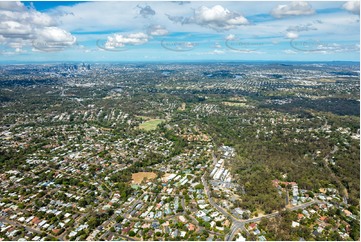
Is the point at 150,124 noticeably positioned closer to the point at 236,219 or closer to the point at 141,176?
the point at 141,176

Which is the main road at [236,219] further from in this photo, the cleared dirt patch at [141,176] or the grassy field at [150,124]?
the grassy field at [150,124]

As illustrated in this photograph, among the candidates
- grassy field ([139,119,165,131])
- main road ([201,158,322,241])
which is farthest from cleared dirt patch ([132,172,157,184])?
grassy field ([139,119,165,131])

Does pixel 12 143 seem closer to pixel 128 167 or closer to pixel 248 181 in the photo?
pixel 128 167

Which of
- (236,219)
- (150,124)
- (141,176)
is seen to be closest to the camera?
(236,219)

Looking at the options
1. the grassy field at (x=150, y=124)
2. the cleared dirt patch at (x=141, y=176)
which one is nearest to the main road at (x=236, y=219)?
the cleared dirt patch at (x=141, y=176)

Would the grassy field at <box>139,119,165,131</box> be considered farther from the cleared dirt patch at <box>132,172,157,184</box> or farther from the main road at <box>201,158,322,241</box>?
the main road at <box>201,158,322,241</box>

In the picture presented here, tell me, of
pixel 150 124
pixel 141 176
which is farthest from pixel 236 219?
pixel 150 124

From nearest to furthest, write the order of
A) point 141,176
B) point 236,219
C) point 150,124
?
point 236,219 → point 141,176 → point 150,124

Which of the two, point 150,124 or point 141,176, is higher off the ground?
point 150,124
